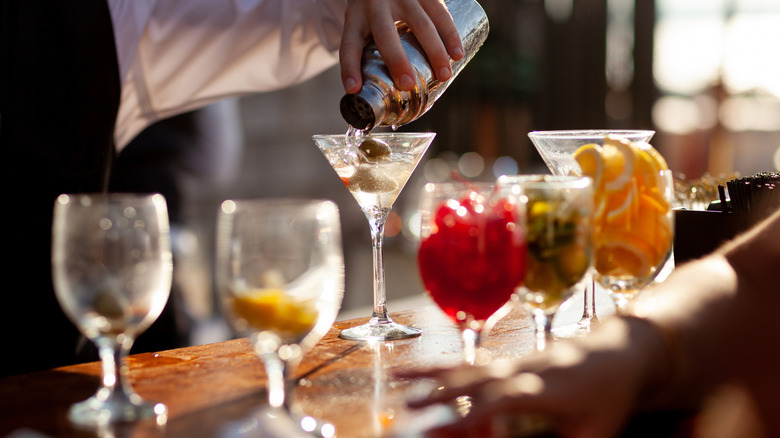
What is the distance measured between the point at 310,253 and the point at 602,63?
11.0 metres

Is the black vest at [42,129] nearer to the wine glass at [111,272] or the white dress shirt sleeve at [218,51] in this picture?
the white dress shirt sleeve at [218,51]

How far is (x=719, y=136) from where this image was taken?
1289 cm

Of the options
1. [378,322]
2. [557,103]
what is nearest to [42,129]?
[378,322]

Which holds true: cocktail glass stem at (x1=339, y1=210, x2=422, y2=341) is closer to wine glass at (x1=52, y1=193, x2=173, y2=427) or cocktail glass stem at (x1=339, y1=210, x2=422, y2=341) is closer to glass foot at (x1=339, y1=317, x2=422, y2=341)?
glass foot at (x1=339, y1=317, x2=422, y2=341)

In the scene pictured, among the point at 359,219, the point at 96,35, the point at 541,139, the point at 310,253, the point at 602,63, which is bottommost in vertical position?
the point at 359,219

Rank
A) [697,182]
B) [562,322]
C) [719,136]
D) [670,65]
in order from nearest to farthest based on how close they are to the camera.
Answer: [562,322], [697,182], [670,65], [719,136]

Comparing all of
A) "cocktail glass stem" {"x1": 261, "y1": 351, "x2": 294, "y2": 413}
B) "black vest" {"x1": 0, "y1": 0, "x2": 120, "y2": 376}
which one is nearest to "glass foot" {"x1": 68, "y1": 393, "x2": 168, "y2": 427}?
"cocktail glass stem" {"x1": 261, "y1": 351, "x2": 294, "y2": 413}

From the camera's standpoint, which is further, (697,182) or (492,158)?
(492,158)

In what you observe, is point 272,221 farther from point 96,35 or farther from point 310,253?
point 96,35

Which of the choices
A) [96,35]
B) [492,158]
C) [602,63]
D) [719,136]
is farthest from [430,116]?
[96,35]

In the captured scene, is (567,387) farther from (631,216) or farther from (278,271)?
(631,216)

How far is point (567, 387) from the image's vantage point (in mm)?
703

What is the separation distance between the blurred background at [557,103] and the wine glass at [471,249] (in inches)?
225

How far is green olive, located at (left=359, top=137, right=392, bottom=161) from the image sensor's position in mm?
1398
